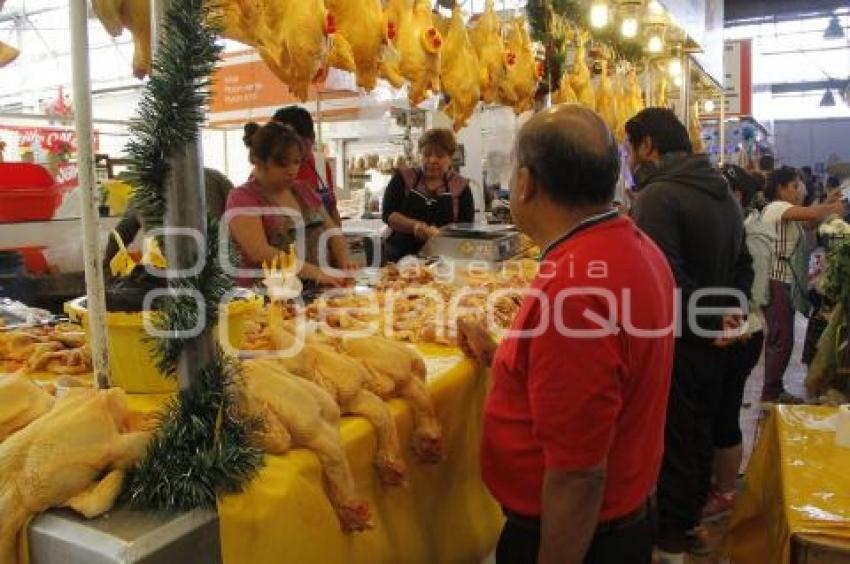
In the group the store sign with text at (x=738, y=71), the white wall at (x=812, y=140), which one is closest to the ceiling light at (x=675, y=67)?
the store sign with text at (x=738, y=71)

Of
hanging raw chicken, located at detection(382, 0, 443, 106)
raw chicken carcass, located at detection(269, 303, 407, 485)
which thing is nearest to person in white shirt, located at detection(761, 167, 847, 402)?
hanging raw chicken, located at detection(382, 0, 443, 106)

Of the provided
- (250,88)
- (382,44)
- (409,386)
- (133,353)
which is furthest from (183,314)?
(250,88)

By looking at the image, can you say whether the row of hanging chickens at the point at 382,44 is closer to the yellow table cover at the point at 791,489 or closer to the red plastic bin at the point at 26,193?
the yellow table cover at the point at 791,489

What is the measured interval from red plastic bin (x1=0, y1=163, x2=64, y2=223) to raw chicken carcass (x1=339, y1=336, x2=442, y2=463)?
4.11m

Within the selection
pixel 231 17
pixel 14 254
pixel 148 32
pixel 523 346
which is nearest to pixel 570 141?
pixel 523 346

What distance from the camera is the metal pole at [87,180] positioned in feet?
4.52

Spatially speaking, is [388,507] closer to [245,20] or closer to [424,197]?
[245,20]

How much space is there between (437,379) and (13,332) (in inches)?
54.1

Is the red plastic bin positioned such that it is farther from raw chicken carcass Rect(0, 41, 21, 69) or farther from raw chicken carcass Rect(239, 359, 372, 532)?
raw chicken carcass Rect(239, 359, 372, 532)

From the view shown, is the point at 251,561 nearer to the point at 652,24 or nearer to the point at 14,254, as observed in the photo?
the point at 14,254

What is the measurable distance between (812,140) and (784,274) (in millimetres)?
28095

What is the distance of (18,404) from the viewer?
1489 millimetres

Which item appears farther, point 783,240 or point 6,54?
point 783,240

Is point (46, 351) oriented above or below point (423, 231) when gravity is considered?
below
